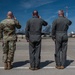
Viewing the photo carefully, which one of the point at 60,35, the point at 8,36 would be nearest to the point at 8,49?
the point at 8,36

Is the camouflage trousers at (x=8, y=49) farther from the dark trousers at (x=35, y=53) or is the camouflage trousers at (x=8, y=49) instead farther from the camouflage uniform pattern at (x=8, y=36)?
the dark trousers at (x=35, y=53)

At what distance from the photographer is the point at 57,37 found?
32.6 feet

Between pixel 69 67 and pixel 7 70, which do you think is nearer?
pixel 7 70

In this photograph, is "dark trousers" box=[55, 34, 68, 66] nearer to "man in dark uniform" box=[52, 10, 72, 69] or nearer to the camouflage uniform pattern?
"man in dark uniform" box=[52, 10, 72, 69]

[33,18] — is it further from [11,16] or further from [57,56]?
[57,56]

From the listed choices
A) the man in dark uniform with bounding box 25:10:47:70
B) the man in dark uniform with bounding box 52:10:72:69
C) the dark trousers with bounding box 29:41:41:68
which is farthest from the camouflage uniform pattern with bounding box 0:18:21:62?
the man in dark uniform with bounding box 52:10:72:69

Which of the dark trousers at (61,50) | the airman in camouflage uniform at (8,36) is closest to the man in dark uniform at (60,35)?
the dark trousers at (61,50)

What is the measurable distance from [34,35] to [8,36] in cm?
91

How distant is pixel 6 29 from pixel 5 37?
0.28 metres

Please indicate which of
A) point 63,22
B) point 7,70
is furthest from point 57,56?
point 7,70

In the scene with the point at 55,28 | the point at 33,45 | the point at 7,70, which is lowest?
the point at 7,70

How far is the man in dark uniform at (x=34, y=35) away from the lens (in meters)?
9.76

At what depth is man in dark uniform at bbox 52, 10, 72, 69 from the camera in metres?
9.87

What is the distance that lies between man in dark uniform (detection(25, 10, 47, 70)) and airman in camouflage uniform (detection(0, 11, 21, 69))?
0.50m
